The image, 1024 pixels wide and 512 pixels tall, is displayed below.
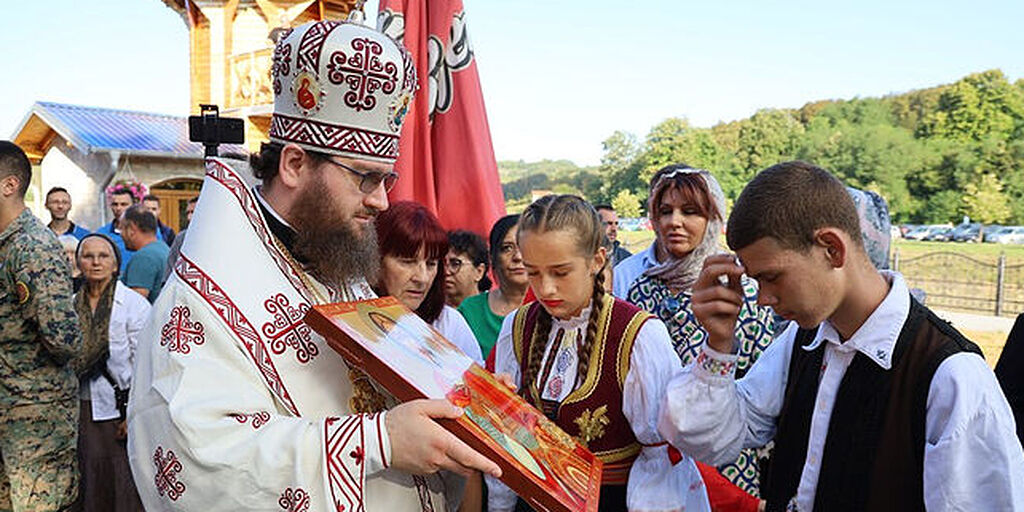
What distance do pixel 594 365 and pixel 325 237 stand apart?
3.00 feet

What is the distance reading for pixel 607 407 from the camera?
233 cm

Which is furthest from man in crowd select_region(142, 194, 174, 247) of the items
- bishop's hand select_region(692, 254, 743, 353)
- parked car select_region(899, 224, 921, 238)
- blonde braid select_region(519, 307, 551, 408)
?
parked car select_region(899, 224, 921, 238)

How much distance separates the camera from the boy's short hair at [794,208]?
172cm

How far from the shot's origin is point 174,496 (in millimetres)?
1677

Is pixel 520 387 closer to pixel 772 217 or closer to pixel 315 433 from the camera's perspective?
pixel 315 433

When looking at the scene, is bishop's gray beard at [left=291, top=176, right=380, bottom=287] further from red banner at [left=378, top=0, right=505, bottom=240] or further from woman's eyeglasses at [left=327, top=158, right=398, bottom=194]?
red banner at [left=378, top=0, right=505, bottom=240]

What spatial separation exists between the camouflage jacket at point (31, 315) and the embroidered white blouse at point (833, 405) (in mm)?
3014

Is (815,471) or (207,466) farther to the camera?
(815,471)

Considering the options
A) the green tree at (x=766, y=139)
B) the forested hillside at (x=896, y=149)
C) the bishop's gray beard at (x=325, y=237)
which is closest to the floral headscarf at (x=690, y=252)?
the bishop's gray beard at (x=325, y=237)

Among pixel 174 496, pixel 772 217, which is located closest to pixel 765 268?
pixel 772 217

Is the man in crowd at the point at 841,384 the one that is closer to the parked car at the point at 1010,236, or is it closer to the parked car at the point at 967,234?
the parked car at the point at 1010,236

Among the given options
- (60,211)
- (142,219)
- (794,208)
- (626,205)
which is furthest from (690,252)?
(626,205)

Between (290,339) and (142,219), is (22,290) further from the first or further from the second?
(142,219)

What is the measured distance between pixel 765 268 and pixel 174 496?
4.64 ft
